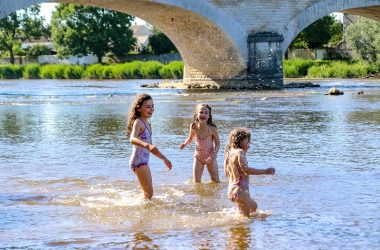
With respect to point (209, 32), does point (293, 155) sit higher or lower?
lower

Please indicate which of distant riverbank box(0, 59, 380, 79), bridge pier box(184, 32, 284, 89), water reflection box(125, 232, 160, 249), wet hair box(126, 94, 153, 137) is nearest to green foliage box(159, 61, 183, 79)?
distant riverbank box(0, 59, 380, 79)

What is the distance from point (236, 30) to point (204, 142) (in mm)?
28069

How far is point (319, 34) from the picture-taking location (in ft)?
212

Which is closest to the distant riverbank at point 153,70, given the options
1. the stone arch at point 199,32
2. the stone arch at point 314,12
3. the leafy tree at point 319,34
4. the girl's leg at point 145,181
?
the stone arch at point 314,12

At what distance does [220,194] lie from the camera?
823 centimetres

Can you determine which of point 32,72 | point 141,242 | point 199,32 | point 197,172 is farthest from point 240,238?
point 32,72

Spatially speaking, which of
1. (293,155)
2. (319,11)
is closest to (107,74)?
(319,11)

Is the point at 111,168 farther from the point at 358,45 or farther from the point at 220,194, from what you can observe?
the point at 358,45

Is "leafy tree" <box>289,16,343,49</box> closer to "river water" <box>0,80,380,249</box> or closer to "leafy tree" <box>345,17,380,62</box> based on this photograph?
"leafy tree" <box>345,17,380,62</box>

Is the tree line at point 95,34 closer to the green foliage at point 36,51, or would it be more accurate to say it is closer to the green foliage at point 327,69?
the green foliage at point 36,51

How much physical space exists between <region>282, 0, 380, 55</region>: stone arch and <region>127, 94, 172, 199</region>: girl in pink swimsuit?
31.0 metres

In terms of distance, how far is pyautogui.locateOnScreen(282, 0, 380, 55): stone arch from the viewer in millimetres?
38719

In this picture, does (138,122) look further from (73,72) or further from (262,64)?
(73,72)

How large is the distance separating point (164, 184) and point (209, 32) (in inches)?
1156
